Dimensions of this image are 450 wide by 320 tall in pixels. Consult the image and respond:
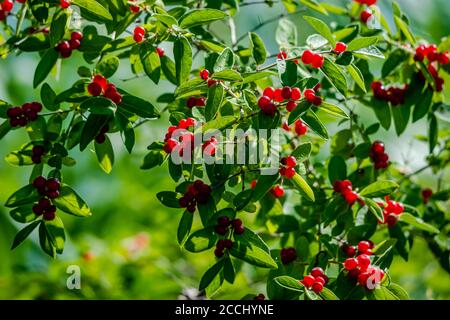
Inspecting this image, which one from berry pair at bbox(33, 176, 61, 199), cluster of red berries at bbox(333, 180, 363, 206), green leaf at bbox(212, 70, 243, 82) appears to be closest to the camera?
green leaf at bbox(212, 70, 243, 82)

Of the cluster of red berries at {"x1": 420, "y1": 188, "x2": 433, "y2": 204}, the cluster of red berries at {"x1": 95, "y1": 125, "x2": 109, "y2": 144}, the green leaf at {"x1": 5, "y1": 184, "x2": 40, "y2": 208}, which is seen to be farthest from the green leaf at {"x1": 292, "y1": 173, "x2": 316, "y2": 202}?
the cluster of red berries at {"x1": 420, "y1": 188, "x2": 433, "y2": 204}

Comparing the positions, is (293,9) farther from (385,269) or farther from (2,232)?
(2,232)

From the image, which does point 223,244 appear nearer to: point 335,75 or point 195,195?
point 195,195

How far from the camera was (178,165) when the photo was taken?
0.97 m

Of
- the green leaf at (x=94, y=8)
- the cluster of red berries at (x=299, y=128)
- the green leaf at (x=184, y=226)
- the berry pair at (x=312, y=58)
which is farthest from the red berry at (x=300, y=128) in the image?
the green leaf at (x=94, y=8)

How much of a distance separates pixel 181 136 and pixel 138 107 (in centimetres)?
11

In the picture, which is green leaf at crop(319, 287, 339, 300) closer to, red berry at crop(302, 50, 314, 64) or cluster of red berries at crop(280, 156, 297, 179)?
cluster of red berries at crop(280, 156, 297, 179)

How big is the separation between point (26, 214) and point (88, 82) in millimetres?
252

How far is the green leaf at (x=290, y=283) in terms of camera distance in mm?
961

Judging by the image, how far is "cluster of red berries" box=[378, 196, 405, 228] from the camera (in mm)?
1163

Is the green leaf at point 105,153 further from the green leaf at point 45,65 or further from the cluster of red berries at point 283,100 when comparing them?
the cluster of red berries at point 283,100

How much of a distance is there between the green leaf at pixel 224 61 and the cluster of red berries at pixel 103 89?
0.54ft

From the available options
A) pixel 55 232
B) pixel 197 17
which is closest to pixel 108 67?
pixel 197 17

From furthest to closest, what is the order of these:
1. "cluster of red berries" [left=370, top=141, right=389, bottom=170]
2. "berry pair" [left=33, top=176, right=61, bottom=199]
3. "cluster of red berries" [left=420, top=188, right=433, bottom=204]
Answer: "cluster of red berries" [left=420, top=188, right=433, bottom=204], "cluster of red berries" [left=370, top=141, right=389, bottom=170], "berry pair" [left=33, top=176, right=61, bottom=199]
